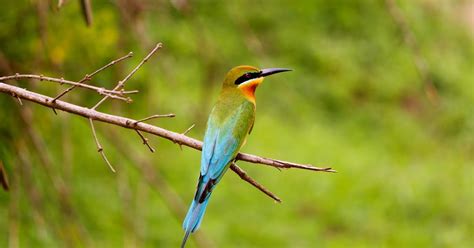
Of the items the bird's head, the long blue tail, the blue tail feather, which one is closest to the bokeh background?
the bird's head

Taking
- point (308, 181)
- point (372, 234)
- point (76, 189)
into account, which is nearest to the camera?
point (76, 189)

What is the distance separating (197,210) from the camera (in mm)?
2502

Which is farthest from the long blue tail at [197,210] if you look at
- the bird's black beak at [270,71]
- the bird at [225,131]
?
the bird's black beak at [270,71]

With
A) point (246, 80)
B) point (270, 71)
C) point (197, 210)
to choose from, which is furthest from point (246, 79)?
point (197, 210)

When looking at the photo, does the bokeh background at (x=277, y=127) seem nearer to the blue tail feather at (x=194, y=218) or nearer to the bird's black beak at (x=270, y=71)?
the bird's black beak at (x=270, y=71)

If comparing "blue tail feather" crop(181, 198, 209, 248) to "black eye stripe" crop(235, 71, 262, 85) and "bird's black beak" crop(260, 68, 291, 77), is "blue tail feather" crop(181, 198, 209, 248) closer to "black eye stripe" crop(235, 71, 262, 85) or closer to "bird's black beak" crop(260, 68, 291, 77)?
"bird's black beak" crop(260, 68, 291, 77)

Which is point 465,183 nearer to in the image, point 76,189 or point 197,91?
point 197,91

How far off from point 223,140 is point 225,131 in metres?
0.08

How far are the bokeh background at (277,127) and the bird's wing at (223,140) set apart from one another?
430mm

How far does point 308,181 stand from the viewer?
739 cm

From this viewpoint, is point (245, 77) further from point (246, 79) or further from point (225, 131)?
point (225, 131)

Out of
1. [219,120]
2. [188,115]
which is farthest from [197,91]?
[219,120]

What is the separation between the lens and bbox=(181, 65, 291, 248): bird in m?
2.57

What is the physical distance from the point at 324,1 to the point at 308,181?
311 cm
